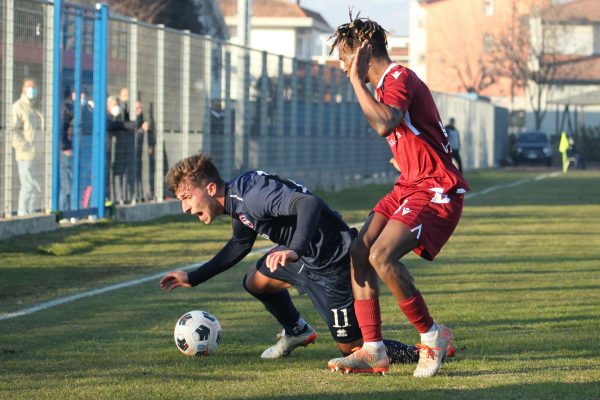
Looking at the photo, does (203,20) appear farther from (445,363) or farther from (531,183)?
(445,363)

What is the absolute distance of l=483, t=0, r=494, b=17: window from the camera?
10500cm

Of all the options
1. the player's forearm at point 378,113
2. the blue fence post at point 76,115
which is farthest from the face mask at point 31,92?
the player's forearm at point 378,113

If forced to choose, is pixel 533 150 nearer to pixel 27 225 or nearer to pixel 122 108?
pixel 122 108

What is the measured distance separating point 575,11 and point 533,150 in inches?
1658

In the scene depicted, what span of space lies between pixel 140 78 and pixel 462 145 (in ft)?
106

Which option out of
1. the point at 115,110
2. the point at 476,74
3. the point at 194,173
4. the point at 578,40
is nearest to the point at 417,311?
the point at 194,173

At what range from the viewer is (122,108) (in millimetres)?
19297

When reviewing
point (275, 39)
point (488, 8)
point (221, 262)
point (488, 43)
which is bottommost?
point (221, 262)

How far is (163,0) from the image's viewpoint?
47.0m

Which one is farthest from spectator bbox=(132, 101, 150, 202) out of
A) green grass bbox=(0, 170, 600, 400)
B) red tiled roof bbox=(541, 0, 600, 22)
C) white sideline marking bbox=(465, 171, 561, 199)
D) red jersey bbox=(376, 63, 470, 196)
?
red tiled roof bbox=(541, 0, 600, 22)

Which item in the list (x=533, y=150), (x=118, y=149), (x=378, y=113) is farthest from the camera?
(x=533, y=150)

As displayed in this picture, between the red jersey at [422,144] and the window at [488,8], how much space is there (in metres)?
100

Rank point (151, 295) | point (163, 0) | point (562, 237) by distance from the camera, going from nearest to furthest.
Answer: point (151, 295) → point (562, 237) → point (163, 0)

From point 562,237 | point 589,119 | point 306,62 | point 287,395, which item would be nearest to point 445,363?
point 287,395
